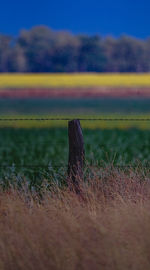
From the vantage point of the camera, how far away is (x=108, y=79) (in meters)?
68.4

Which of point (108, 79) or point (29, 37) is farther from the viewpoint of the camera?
point (29, 37)

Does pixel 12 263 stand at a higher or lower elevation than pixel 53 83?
lower

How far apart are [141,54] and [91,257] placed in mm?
83408

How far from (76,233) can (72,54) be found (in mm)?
83132

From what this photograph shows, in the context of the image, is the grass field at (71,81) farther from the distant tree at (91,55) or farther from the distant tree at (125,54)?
the distant tree at (91,55)

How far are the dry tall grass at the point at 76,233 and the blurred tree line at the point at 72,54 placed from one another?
7306 centimetres

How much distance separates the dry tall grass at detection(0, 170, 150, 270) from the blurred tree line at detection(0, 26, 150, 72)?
73059mm

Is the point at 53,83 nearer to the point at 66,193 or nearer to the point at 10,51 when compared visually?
the point at 10,51

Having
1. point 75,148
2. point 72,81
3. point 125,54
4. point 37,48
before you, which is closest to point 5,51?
point 37,48

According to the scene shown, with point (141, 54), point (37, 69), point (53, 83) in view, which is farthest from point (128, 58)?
point (53, 83)

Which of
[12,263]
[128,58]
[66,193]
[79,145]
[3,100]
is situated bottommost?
[12,263]

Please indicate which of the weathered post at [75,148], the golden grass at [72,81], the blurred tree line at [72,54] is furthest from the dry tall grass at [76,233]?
the blurred tree line at [72,54]

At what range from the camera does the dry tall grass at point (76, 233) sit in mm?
4684

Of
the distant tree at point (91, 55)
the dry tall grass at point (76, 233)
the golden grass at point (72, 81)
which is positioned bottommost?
the dry tall grass at point (76, 233)
